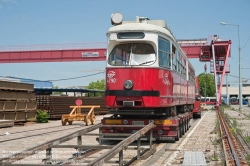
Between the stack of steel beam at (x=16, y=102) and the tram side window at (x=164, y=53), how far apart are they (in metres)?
12.1

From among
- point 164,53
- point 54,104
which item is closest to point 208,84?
point 54,104

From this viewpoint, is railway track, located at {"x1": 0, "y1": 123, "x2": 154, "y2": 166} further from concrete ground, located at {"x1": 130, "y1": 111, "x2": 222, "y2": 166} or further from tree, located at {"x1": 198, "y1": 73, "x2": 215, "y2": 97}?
tree, located at {"x1": 198, "y1": 73, "x2": 215, "y2": 97}

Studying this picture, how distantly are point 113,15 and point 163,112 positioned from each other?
3.93 m

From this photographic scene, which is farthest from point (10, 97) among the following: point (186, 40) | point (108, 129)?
point (186, 40)

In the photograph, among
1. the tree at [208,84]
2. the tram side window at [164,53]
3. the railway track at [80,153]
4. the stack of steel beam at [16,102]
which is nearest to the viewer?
the railway track at [80,153]

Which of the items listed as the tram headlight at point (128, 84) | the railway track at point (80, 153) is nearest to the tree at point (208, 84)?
the tram headlight at point (128, 84)

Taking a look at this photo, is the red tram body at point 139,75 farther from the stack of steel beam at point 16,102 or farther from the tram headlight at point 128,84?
the stack of steel beam at point 16,102

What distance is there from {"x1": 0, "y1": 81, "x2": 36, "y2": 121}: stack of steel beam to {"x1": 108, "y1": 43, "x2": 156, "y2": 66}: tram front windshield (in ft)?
37.3

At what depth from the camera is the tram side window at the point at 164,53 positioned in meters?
11.9

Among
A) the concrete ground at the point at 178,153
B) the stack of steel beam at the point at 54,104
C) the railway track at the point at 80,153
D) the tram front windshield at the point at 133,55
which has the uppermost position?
the tram front windshield at the point at 133,55

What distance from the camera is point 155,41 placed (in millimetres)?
11742

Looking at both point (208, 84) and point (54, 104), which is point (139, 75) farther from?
point (208, 84)

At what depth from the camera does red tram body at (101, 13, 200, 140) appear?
11289 millimetres

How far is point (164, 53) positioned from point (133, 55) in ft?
3.85
